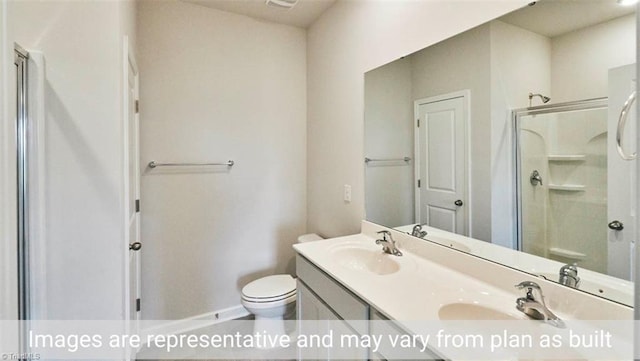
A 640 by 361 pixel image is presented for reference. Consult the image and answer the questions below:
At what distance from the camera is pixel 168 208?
217 cm

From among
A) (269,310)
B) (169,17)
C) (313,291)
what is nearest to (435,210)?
(313,291)

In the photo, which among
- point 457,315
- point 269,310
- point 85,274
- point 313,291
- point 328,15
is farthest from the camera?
point 328,15

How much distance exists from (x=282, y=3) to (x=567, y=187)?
208cm

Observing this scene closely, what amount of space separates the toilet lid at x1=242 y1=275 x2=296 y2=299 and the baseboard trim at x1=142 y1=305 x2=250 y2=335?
1.28ft

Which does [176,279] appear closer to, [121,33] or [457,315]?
[121,33]

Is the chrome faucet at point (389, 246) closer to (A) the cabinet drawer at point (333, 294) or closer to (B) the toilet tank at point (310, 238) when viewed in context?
(A) the cabinet drawer at point (333, 294)

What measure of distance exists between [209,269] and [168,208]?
575mm

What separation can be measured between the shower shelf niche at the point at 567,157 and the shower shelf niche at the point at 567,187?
0.28ft

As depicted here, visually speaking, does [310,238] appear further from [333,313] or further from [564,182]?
[564,182]

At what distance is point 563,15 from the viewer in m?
1.01

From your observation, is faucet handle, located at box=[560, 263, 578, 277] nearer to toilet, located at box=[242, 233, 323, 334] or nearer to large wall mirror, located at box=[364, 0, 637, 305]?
large wall mirror, located at box=[364, 0, 637, 305]

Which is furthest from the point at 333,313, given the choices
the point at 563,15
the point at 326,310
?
the point at 563,15

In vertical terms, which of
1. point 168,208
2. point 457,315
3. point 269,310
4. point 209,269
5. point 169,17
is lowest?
point 269,310

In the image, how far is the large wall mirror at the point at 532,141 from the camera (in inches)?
35.2
